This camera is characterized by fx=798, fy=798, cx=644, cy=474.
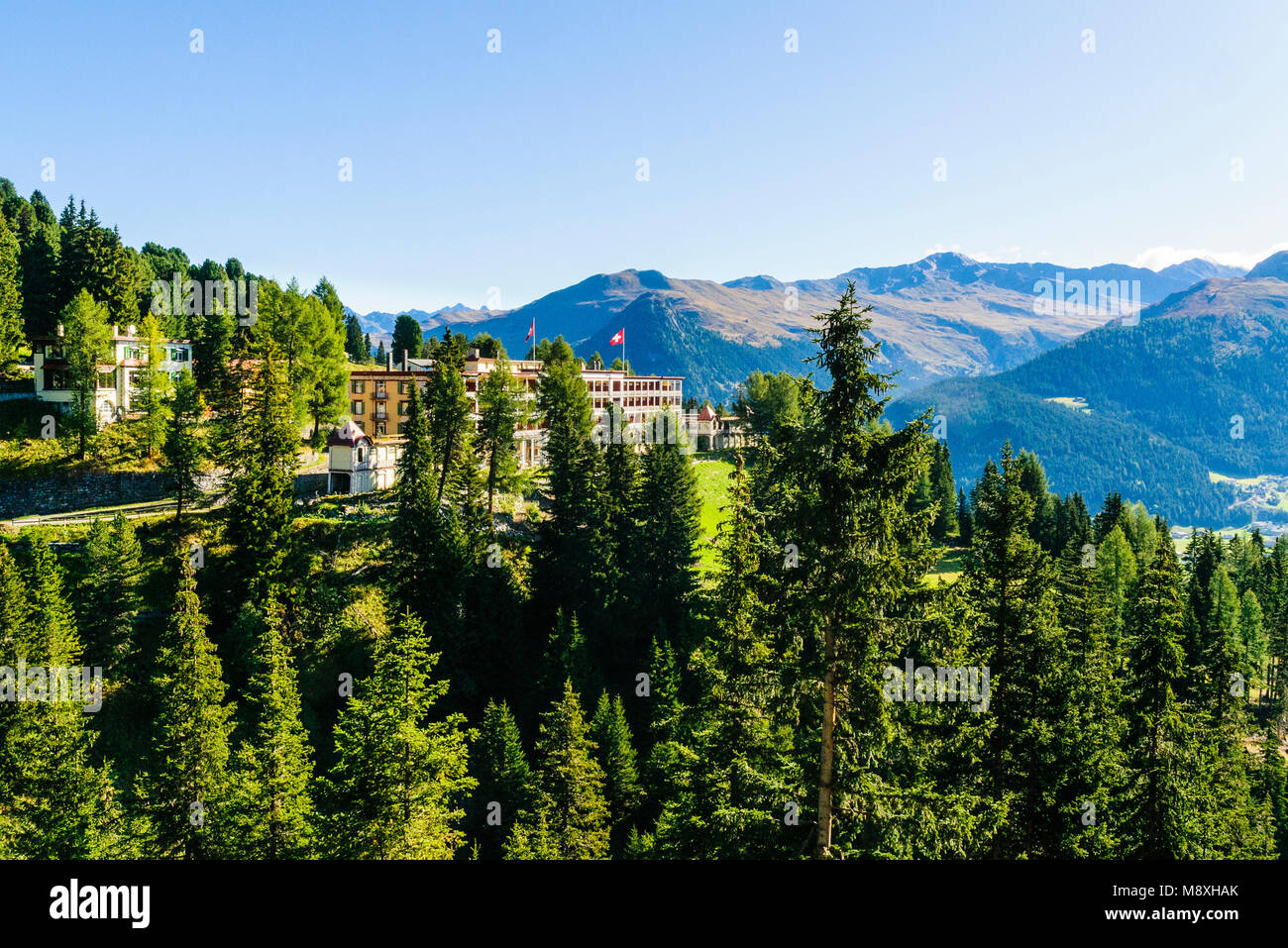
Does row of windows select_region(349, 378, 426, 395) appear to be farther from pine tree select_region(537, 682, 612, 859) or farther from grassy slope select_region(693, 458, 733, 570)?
pine tree select_region(537, 682, 612, 859)

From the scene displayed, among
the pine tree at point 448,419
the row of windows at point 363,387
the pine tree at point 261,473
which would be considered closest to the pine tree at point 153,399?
the pine tree at point 261,473

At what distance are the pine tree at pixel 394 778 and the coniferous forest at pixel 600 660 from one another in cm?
13

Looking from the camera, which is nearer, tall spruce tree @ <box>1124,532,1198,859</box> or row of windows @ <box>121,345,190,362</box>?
tall spruce tree @ <box>1124,532,1198,859</box>

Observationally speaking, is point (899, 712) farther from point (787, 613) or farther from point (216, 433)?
point (216, 433)

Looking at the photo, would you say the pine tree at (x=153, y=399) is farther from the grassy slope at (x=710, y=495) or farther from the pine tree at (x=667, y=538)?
A: the grassy slope at (x=710, y=495)

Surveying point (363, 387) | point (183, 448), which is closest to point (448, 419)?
point (183, 448)

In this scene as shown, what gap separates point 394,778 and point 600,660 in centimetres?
3610

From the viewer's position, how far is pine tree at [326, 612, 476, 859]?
28.4 meters

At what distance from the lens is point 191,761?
119 ft

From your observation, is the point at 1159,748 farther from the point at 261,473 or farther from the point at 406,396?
the point at 406,396

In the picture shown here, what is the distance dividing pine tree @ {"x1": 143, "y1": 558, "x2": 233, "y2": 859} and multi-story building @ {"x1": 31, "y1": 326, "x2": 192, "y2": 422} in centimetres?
4389

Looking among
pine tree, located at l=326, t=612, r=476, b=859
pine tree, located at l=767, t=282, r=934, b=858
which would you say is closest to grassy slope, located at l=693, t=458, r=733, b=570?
pine tree, located at l=326, t=612, r=476, b=859
